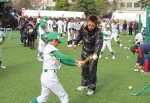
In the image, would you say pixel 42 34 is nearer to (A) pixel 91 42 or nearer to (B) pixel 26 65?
(B) pixel 26 65

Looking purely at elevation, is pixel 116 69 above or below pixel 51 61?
below

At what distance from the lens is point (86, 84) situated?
6863mm

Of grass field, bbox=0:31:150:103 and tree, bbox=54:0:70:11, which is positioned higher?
tree, bbox=54:0:70:11

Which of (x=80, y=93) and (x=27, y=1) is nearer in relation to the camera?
(x=80, y=93)

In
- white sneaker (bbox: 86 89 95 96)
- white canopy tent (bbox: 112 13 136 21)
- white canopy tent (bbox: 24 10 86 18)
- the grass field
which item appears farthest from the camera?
white canopy tent (bbox: 112 13 136 21)

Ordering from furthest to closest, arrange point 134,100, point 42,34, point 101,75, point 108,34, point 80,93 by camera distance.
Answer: point 108,34 → point 42,34 → point 101,75 → point 80,93 → point 134,100

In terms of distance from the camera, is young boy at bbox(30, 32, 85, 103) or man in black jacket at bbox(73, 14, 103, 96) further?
man in black jacket at bbox(73, 14, 103, 96)

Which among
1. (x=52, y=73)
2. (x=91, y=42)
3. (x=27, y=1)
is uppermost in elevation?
(x=27, y=1)

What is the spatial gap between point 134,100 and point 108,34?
640 centimetres

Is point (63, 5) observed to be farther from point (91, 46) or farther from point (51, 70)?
point (51, 70)

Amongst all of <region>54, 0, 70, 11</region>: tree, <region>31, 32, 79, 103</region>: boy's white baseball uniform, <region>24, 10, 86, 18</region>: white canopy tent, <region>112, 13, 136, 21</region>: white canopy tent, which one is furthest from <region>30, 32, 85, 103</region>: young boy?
<region>54, 0, 70, 11</region>: tree

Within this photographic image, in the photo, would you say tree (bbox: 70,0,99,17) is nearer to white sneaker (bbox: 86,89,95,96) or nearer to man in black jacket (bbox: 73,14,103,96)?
man in black jacket (bbox: 73,14,103,96)

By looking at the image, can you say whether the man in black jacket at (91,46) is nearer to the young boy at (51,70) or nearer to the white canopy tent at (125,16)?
the young boy at (51,70)

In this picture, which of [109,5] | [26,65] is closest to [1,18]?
[26,65]
